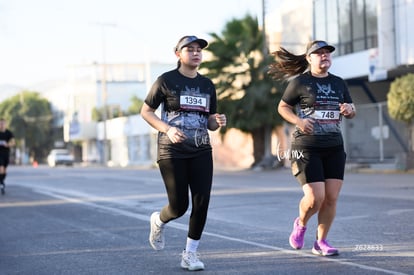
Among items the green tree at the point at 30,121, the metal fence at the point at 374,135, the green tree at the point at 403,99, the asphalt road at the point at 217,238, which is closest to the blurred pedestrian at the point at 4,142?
the asphalt road at the point at 217,238

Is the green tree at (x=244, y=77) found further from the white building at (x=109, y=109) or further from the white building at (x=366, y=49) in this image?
the white building at (x=109, y=109)

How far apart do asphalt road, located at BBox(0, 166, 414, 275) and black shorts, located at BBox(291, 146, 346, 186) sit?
29.6 inches

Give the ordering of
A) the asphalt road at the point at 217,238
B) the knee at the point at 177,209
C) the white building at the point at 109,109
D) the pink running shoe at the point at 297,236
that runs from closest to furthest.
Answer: the knee at the point at 177,209 → the asphalt road at the point at 217,238 → the pink running shoe at the point at 297,236 → the white building at the point at 109,109

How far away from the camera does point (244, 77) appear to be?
33625mm

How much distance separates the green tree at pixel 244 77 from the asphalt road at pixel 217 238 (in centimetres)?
1857

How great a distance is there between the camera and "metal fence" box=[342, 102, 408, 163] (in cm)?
2814

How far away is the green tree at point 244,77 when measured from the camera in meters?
32.8

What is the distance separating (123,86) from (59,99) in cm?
1346

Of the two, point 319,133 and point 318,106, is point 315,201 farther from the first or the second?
point 318,106

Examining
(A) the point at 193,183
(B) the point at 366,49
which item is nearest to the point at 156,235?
(A) the point at 193,183

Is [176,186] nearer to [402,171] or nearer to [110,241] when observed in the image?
[110,241]

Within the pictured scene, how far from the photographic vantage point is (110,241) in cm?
832

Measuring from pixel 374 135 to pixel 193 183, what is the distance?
23.9 metres

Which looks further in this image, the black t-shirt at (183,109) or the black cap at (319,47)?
the black cap at (319,47)
